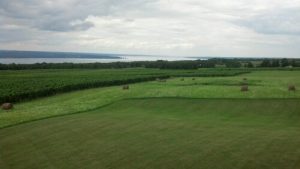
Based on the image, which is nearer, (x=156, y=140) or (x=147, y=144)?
(x=147, y=144)

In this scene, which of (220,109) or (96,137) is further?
(220,109)

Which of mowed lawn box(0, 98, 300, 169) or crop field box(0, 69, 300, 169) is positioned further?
crop field box(0, 69, 300, 169)

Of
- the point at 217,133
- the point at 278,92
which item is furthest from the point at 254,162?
the point at 278,92

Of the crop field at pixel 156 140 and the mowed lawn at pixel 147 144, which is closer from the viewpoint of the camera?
the mowed lawn at pixel 147 144

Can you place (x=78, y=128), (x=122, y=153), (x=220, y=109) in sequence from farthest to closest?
(x=220, y=109)
(x=78, y=128)
(x=122, y=153)

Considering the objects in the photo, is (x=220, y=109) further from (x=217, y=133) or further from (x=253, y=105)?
(x=217, y=133)

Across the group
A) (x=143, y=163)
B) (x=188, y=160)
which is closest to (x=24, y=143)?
(x=143, y=163)

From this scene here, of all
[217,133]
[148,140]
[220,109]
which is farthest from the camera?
[220,109]
